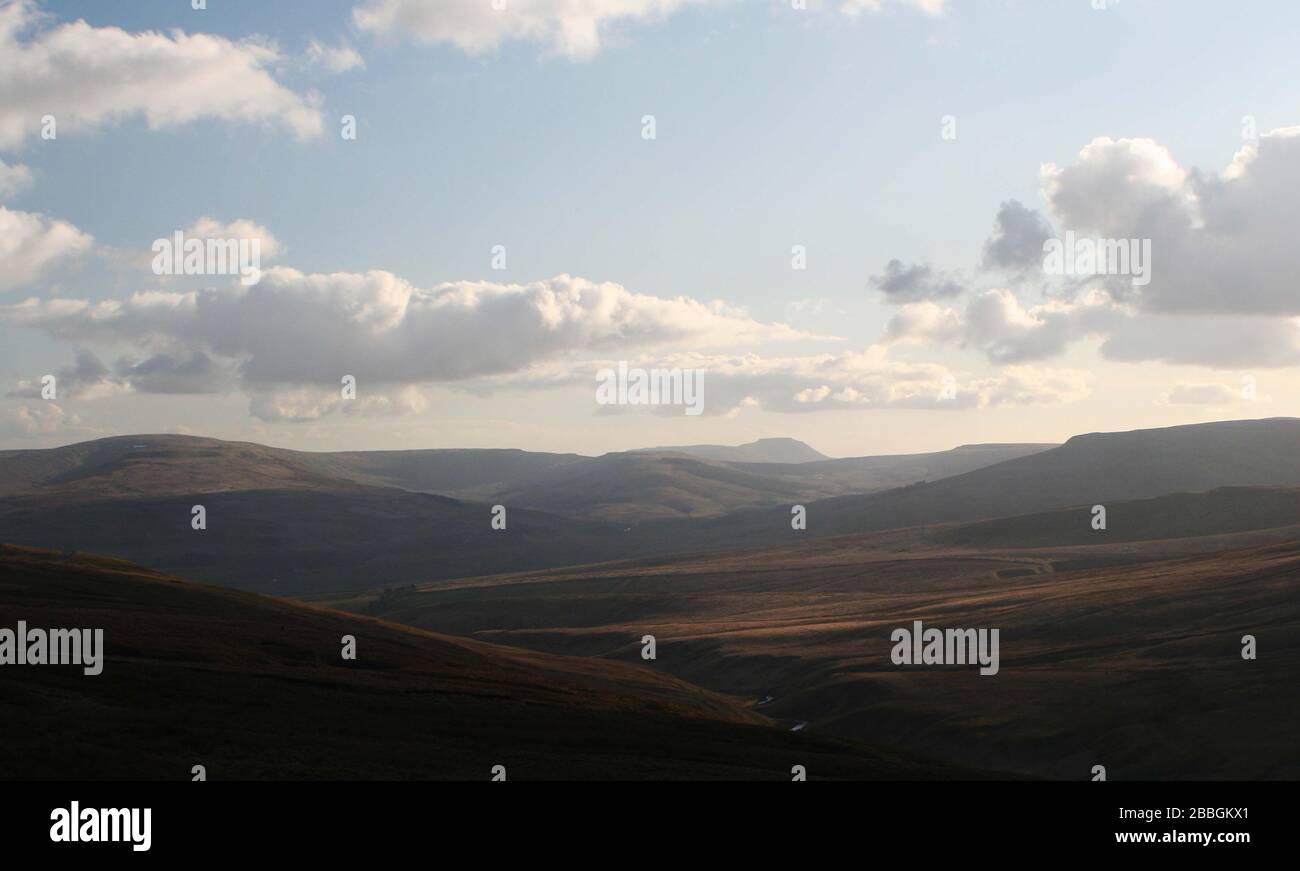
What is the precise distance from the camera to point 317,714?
62938mm

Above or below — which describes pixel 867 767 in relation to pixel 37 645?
below

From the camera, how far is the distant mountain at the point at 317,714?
50.7 metres

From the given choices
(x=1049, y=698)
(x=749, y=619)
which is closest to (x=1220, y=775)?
(x=1049, y=698)

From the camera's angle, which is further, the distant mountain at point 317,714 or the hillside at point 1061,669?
the hillside at point 1061,669

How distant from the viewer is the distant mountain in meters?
50.7

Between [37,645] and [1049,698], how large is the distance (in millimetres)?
80107

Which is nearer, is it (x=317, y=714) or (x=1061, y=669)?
(x=317, y=714)

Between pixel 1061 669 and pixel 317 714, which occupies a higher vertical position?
pixel 317 714

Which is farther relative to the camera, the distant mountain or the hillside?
the hillside

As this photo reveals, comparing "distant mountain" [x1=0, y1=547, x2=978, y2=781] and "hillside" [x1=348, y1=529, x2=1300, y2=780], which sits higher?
"distant mountain" [x1=0, y1=547, x2=978, y2=781]

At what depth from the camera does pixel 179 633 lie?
84625 mm
